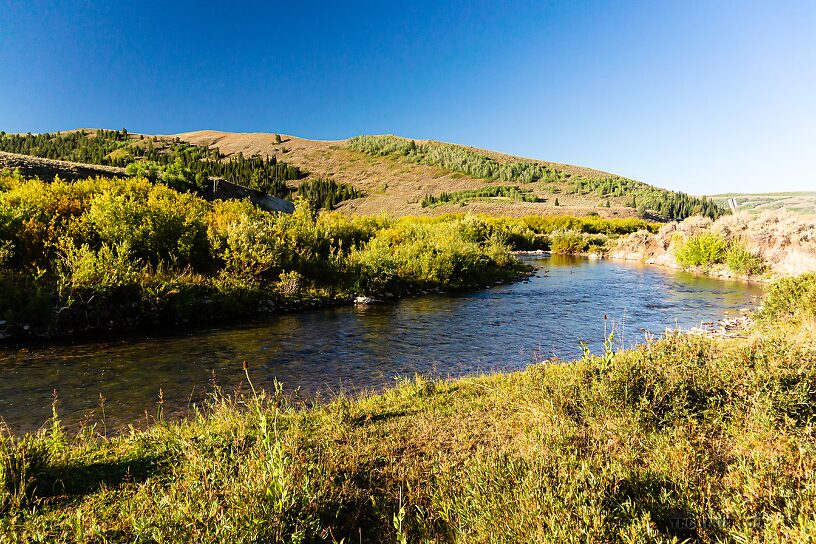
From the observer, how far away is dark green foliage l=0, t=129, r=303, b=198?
93.4 meters

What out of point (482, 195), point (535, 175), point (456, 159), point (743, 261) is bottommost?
point (743, 261)

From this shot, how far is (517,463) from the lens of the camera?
419 cm

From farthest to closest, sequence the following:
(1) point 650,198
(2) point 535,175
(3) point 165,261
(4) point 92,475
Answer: (2) point 535,175 → (1) point 650,198 → (3) point 165,261 → (4) point 92,475

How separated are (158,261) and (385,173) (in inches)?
4549

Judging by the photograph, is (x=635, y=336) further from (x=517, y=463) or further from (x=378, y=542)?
(x=378, y=542)

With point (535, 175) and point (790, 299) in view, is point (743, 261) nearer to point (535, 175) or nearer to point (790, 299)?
point (790, 299)


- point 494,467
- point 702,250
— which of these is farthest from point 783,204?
point 494,467

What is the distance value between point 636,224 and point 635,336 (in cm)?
6712

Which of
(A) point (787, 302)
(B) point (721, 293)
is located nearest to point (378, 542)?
(A) point (787, 302)

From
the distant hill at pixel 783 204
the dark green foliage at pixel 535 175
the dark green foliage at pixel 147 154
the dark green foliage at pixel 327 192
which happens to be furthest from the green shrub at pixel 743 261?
the dark green foliage at pixel 327 192

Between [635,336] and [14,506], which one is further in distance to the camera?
[635,336]

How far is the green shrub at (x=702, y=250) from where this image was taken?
34.4 metres

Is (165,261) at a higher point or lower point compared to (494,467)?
higher

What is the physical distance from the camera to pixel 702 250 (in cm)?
3531
